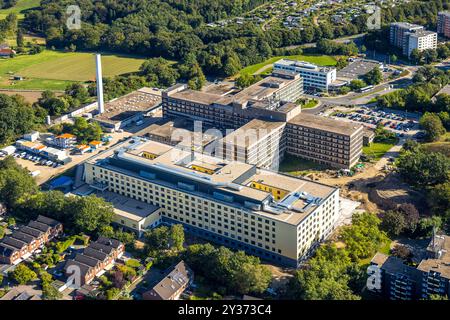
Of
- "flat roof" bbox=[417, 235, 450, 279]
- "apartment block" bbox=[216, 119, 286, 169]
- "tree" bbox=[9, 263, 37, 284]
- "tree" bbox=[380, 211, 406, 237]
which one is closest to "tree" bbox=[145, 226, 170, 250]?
"tree" bbox=[9, 263, 37, 284]

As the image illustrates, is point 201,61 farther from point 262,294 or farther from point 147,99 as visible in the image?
point 262,294

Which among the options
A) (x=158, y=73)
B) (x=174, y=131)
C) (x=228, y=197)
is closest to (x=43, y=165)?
(x=174, y=131)

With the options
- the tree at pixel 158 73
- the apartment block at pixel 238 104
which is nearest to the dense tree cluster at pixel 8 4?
the tree at pixel 158 73

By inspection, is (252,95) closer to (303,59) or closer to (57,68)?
(303,59)

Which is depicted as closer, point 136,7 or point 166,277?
point 166,277

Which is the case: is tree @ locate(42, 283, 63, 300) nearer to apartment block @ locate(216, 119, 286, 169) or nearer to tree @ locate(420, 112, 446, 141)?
apartment block @ locate(216, 119, 286, 169)

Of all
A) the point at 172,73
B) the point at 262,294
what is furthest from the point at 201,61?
the point at 262,294
